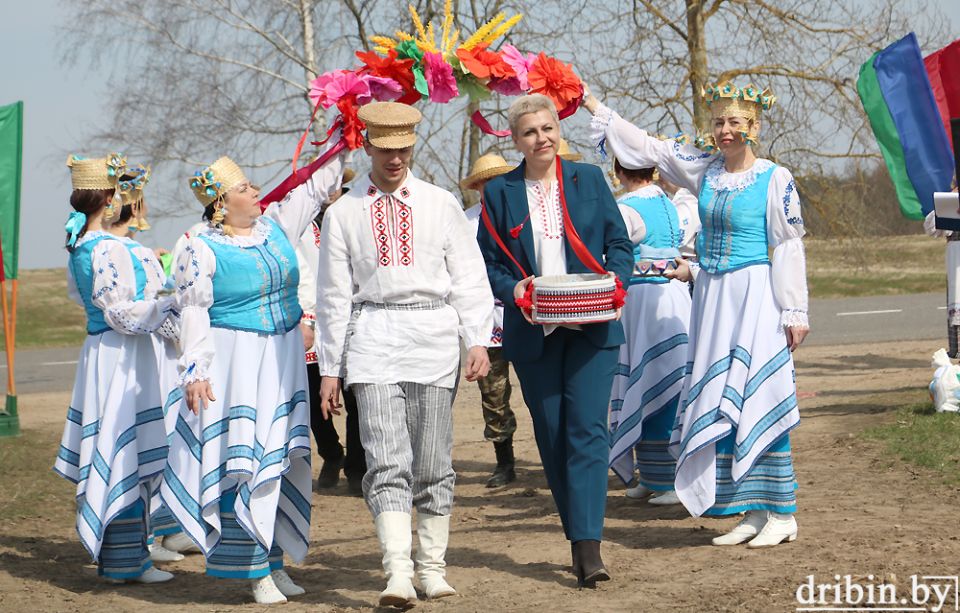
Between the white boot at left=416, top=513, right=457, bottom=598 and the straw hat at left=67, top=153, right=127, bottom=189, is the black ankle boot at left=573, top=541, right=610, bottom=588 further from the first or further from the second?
the straw hat at left=67, top=153, right=127, bottom=189

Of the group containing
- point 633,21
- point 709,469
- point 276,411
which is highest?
point 633,21

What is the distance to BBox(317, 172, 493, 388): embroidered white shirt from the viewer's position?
18.0 feet

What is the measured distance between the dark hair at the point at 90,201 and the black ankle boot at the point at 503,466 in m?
3.19

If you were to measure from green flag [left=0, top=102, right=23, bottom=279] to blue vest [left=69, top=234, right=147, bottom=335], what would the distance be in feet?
15.0

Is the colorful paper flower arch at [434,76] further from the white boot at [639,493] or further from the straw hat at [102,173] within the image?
the white boot at [639,493]

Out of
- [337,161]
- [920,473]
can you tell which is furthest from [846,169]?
[337,161]

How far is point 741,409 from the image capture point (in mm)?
6246

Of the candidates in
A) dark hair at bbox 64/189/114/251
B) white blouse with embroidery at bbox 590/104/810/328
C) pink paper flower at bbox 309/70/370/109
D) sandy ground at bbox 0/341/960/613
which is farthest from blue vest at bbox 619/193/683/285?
dark hair at bbox 64/189/114/251

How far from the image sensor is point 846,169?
43.1 feet

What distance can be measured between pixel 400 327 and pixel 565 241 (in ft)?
2.95

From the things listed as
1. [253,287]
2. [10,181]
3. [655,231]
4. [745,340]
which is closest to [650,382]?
[655,231]

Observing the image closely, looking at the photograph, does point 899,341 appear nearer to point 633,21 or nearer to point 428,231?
point 633,21

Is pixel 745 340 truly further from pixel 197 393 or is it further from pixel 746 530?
pixel 197 393

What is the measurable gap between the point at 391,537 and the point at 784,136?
8.70 meters
